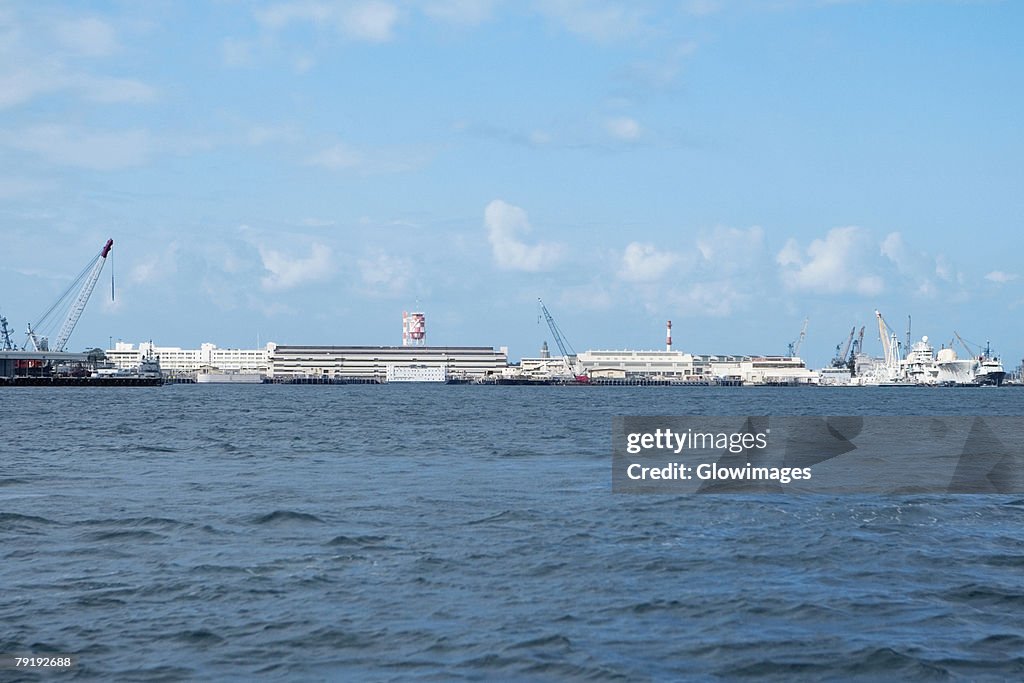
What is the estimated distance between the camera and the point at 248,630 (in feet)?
49.4

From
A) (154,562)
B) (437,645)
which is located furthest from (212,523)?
(437,645)

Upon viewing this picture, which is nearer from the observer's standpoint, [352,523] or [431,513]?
[352,523]

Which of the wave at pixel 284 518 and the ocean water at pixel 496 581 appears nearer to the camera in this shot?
the ocean water at pixel 496 581

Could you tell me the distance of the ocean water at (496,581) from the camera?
13.8 m

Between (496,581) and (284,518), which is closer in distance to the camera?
(496,581)

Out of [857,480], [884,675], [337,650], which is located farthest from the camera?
[857,480]

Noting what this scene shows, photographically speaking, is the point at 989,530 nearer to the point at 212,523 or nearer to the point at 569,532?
the point at 569,532

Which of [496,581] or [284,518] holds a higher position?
[284,518]

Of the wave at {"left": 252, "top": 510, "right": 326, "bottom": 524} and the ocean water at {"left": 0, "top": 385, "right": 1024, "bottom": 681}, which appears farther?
the wave at {"left": 252, "top": 510, "right": 326, "bottom": 524}

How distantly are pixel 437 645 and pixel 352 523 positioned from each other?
10.7 m

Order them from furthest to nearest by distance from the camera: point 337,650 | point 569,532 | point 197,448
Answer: point 197,448 → point 569,532 → point 337,650

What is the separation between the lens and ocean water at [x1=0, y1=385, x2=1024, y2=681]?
1378 centimetres

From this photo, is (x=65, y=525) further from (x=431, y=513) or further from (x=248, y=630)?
(x=248, y=630)

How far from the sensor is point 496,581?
18297 millimetres
